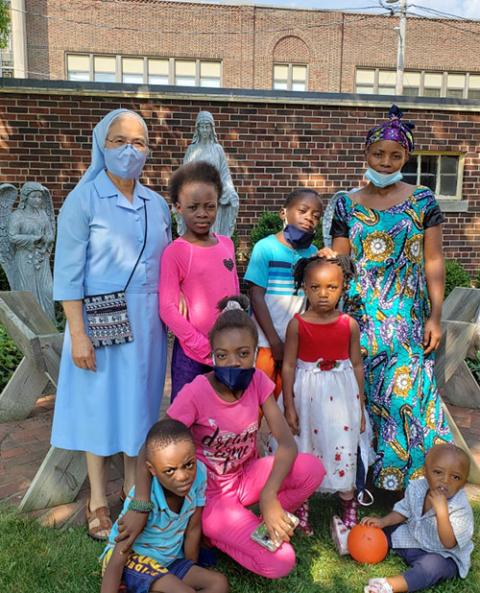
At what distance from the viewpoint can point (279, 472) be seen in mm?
2264

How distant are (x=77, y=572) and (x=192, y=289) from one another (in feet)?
4.35

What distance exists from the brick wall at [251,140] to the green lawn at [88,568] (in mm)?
6741

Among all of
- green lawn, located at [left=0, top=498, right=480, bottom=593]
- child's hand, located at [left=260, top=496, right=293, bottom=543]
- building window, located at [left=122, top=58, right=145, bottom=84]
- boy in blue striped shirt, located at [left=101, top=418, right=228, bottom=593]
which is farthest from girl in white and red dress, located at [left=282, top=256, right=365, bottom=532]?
building window, located at [left=122, top=58, right=145, bottom=84]

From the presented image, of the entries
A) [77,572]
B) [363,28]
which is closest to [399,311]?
[77,572]

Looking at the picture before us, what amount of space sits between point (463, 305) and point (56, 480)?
3251mm

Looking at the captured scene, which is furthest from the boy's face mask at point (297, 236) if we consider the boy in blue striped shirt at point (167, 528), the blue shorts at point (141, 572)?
the blue shorts at point (141, 572)

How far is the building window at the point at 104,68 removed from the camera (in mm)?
22688

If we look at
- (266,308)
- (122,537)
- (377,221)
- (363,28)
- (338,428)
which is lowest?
(122,537)

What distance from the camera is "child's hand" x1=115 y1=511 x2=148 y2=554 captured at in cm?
200

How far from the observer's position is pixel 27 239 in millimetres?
6777

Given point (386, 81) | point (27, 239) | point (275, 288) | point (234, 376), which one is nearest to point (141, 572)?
point (234, 376)

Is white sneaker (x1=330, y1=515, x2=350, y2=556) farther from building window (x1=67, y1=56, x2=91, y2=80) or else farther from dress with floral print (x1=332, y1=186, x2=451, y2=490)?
building window (x1=67, y1=56, x2=91, y2=80)

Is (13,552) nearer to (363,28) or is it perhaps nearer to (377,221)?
(377,221)

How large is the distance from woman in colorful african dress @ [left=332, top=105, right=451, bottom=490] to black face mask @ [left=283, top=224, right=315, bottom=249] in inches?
6.2
